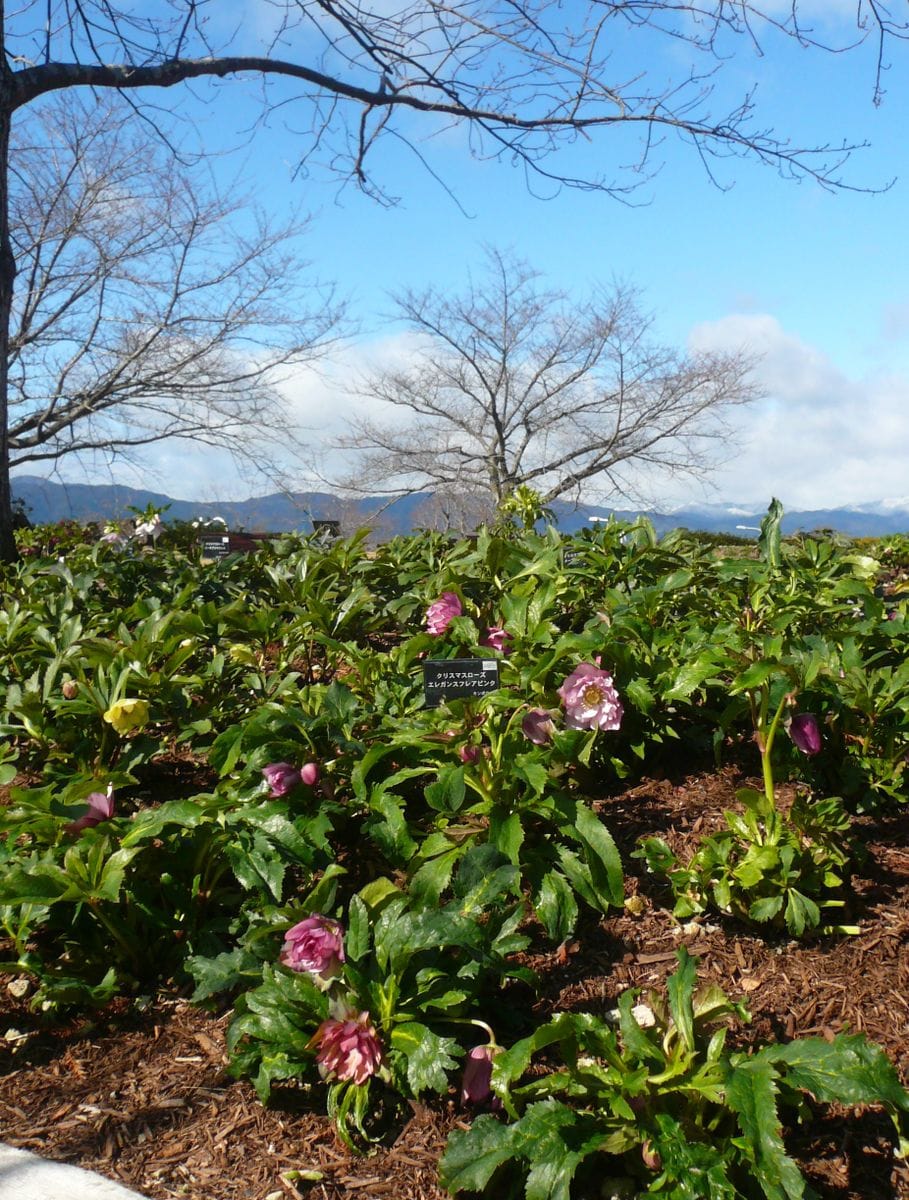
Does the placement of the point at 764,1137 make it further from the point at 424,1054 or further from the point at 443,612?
the point at 443,612

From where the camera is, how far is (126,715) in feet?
8.03

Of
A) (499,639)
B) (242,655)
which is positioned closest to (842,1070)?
(499,639)

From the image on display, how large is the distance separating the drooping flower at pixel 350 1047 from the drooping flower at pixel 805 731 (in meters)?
1.18

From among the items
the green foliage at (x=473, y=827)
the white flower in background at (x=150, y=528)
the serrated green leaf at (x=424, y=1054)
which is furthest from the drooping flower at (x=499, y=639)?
the white flower in background at (x=150, y=528)

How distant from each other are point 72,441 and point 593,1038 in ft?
53.1

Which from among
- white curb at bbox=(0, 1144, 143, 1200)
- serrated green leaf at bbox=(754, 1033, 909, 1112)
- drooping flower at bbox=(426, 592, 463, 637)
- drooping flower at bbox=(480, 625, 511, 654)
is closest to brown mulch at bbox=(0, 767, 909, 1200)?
white curb at bbox=(0, 1144, 143, 1200)

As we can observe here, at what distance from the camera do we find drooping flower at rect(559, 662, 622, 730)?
2342mm

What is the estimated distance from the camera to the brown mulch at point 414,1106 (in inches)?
62.1

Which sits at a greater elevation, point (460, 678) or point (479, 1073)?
point (460, 678)

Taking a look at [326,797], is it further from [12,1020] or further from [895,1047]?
[895,1047]

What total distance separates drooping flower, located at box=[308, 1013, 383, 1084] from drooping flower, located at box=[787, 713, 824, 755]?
3.88 ft

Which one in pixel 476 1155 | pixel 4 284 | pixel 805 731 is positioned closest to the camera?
pixel 476 1155

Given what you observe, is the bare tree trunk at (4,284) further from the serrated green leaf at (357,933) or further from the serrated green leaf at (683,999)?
the serrated green leaf at (683,999)

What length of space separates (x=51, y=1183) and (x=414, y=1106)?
0.59 m
